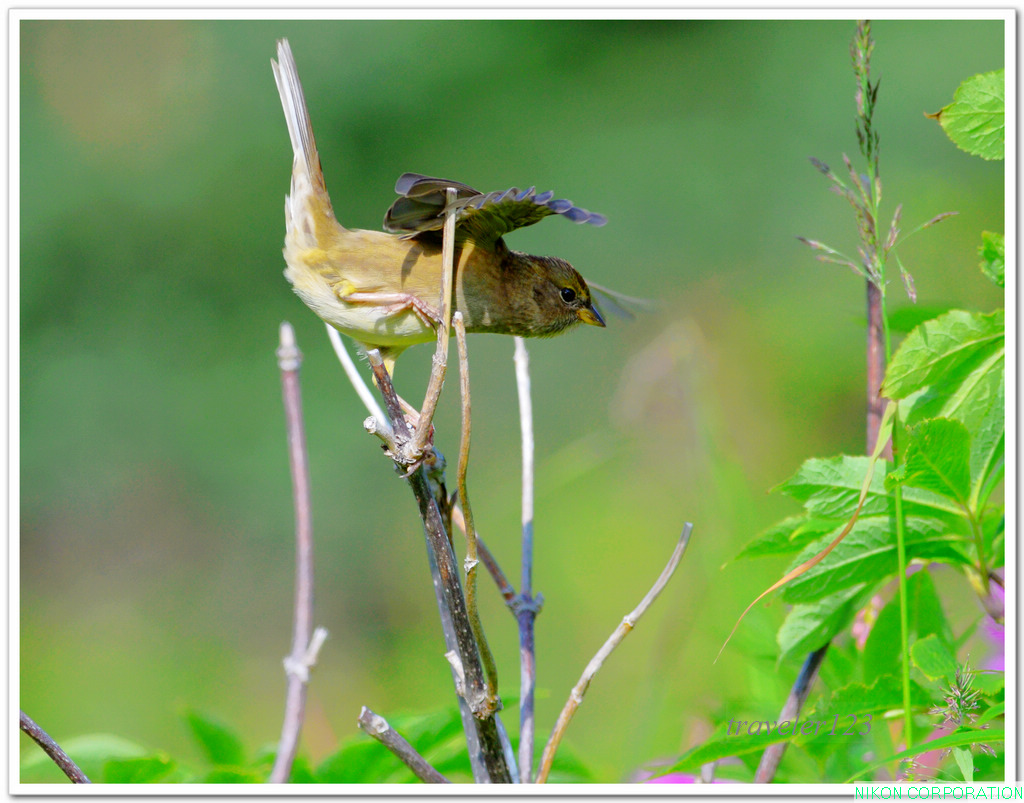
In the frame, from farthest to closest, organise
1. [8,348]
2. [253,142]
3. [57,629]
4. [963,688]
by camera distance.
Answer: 1. [253,142]
2. [57,629]
3. [8,348]
4. [963,688]

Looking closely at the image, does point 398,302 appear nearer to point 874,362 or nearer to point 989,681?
point 874,362

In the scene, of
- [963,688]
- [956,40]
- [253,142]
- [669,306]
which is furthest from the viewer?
[253,142]

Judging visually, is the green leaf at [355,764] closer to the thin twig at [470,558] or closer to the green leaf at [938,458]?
the thin twig at [470,558]

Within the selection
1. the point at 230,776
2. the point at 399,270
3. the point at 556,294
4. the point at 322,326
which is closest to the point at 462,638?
the point at 230,776

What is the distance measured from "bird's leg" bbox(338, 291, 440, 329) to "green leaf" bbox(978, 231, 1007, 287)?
2.71 feet

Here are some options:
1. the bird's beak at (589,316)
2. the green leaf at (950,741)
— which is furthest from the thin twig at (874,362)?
the bird's beak at (589,316)

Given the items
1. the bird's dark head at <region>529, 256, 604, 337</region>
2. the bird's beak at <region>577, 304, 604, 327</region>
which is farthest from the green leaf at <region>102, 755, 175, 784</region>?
the bird's beak at <region>577, 304, 604, 327</region>

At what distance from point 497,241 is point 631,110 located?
9.76 ft

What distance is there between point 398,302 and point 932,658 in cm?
99

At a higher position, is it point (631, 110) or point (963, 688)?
point (631, 110)

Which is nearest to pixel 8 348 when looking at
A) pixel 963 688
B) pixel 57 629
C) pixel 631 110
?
pixel 963 688

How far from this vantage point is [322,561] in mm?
4324

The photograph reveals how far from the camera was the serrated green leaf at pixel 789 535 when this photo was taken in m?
0.95
